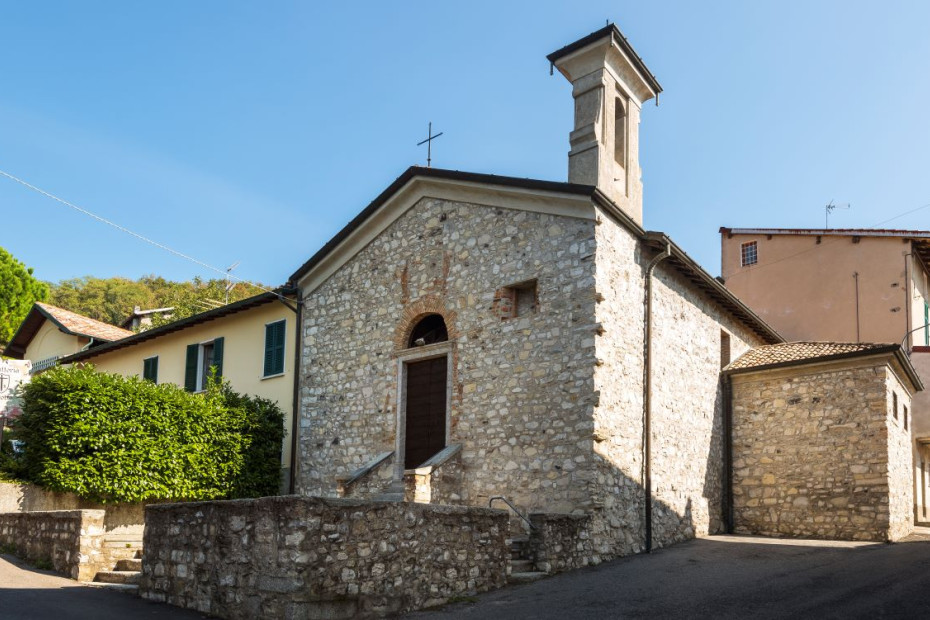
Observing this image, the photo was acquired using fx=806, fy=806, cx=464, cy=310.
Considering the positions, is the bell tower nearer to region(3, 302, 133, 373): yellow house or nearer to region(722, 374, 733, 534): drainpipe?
region(722, 374, 733, 534): drainpipe

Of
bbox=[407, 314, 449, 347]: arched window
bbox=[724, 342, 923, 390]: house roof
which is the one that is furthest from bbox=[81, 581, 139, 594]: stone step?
bbox=[724, 342, 923, 390]: house roof

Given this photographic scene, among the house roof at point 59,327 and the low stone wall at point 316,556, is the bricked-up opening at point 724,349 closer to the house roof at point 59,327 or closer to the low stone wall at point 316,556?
the low stone wall at point 316,556

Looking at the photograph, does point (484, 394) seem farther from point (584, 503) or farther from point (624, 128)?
point (624, 128)

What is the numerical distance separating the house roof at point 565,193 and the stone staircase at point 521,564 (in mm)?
5069

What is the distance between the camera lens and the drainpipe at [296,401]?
15875 mm

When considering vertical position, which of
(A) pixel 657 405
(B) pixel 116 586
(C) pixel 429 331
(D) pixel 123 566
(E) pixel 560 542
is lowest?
(B) pixel 116 586

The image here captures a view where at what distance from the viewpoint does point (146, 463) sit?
46.8ft

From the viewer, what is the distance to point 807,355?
51.1ft

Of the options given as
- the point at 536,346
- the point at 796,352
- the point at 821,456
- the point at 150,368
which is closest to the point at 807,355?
the point at 796,352

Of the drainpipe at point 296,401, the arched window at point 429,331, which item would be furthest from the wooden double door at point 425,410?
the drainpipe at point 296,401

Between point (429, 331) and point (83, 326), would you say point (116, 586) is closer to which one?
point (429, 331)

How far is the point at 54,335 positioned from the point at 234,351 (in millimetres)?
12347

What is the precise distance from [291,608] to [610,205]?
745 cm

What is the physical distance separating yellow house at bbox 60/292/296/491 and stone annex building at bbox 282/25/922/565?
760mm
